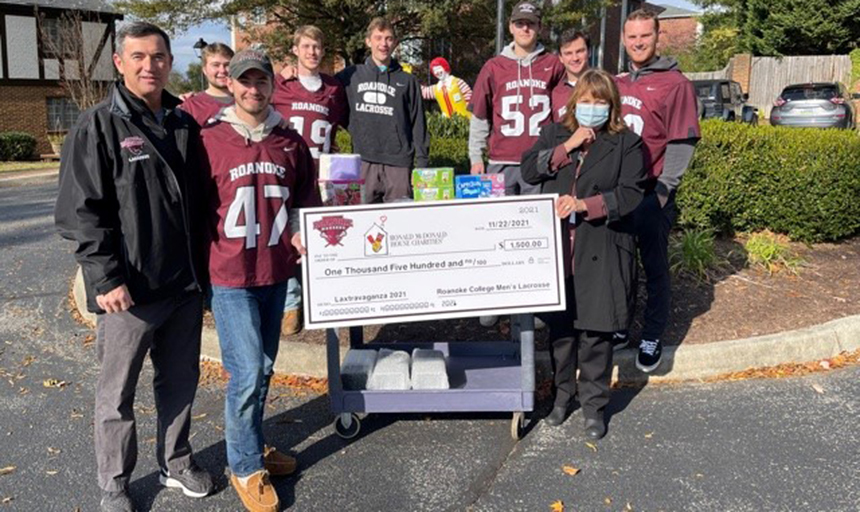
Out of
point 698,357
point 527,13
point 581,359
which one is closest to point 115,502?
point 581,359

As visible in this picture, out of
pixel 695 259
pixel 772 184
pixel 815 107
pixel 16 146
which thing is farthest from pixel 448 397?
pixel 16 146

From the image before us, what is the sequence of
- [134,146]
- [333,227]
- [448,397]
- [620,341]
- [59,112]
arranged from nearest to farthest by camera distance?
[134,146] → [333,227] → [448,397] → [620,341] → [59,112]

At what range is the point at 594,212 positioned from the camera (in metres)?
3.97

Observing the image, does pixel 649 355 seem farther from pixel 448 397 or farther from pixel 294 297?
pixel 294 297

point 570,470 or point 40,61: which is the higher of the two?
point 40,61

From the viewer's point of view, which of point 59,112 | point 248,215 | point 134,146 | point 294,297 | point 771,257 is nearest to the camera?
point 134,146

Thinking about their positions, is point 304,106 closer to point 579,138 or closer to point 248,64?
point 248,64


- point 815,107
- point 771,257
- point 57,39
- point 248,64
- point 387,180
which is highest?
point 57,39

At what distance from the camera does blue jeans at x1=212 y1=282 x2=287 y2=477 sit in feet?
11.4

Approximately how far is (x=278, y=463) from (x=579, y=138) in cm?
236

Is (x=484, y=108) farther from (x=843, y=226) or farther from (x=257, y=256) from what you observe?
(x=843, y=226)

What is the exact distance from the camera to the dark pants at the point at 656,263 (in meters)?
5.05

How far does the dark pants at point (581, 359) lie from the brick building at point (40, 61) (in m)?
29.0

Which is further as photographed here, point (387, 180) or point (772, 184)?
point (772, 184)
